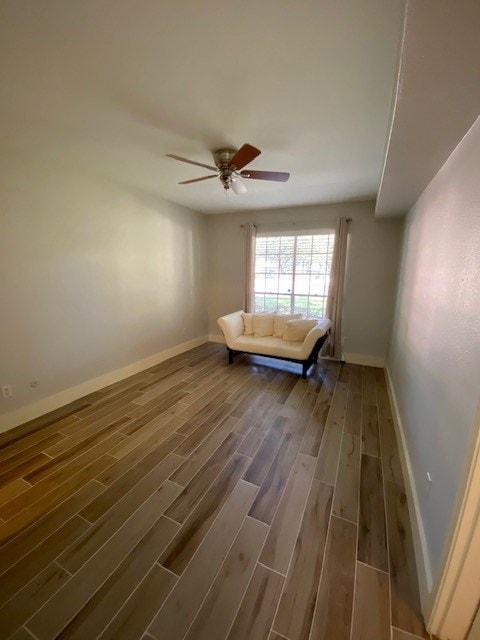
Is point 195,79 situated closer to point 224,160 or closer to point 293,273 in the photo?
point 224,160

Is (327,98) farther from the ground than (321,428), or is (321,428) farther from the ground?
(327,98)

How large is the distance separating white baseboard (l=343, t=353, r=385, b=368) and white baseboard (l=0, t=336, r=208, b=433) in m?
3.01

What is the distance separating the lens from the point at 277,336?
3.98 metres

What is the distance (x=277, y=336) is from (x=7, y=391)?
3286mm

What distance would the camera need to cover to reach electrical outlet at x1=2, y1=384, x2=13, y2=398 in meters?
2.24

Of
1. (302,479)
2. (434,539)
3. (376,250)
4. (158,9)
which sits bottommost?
(302,479)

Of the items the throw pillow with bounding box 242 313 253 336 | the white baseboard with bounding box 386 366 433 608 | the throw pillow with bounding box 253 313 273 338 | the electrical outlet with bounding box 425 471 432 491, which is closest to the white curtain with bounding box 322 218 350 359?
the throw pillow with bounding box 253 313 273 338

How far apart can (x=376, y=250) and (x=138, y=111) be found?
3.44 metres

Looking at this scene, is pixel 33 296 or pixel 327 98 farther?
pixel 33 296

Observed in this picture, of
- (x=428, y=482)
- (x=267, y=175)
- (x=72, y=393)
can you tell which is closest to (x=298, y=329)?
(x=267, y=175)

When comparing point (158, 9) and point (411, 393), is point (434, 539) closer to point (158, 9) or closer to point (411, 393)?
point (411, 393)

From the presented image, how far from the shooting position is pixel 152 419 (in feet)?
8.03

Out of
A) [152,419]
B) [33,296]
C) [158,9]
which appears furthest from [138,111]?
[152,419]

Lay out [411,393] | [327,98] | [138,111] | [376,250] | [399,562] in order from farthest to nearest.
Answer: [376,250] < [411,393] < [138,111] < [327,98] < [399,562]
